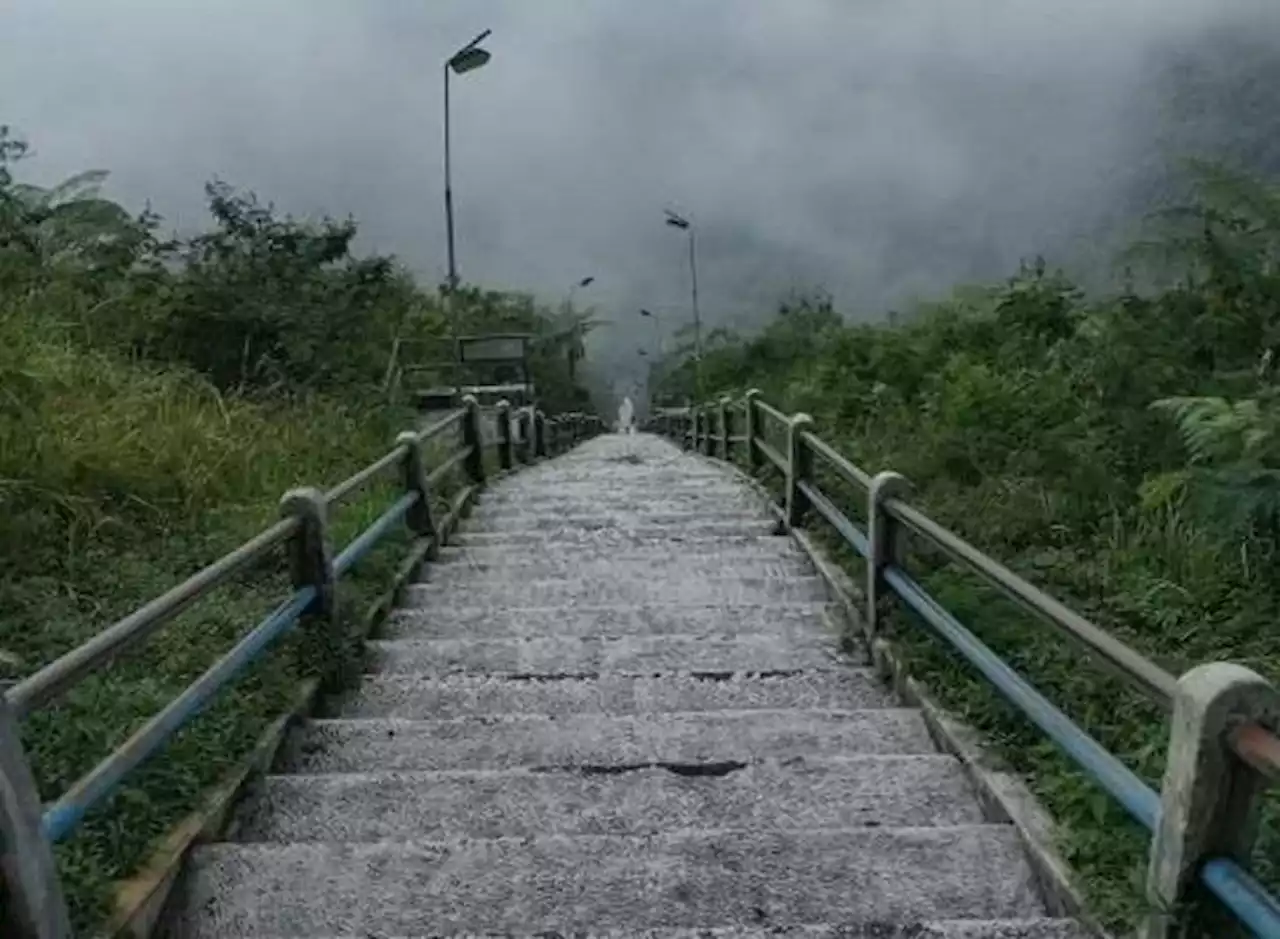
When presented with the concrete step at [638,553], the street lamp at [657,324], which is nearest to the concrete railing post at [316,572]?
the concrete step at [638,553]

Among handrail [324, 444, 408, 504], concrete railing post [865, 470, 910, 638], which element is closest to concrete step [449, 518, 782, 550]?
handrail [324, 444, 408, 504]

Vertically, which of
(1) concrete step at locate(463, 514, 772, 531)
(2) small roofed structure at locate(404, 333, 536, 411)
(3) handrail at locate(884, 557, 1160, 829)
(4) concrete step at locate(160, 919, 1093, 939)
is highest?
Result: (2) small roofed structure at locate(404, 333, 536, 411)

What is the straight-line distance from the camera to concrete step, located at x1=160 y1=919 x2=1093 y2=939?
295cm

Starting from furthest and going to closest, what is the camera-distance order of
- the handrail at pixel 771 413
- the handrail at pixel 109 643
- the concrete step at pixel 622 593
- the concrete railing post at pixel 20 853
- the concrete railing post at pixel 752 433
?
1. the concrete railing post at pixel 752 433
2. the handrail at pixel 771 413
3. the concrete step at pixel 622 593
4. the handrail at pixel 109 643
5. the concrete railing post at pixel 20 853

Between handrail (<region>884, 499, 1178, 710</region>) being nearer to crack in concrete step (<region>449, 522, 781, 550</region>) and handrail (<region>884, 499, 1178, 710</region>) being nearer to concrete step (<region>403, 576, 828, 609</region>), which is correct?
concrete step (<region>403, 576, 828, 609</region>)

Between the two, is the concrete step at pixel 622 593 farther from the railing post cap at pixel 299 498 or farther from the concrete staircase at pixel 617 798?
the railing post cap at pixel 299 498

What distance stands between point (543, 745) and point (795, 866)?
1278mm

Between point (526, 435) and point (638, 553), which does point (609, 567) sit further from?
point (526, 435)

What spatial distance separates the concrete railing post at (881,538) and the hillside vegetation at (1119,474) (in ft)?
0.66

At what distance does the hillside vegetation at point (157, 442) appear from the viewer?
152 inches

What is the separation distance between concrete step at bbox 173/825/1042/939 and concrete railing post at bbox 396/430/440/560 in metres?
4.30

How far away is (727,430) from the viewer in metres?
15.9

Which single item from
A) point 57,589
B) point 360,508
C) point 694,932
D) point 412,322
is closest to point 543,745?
point 694,932

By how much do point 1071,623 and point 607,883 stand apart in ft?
3.99
